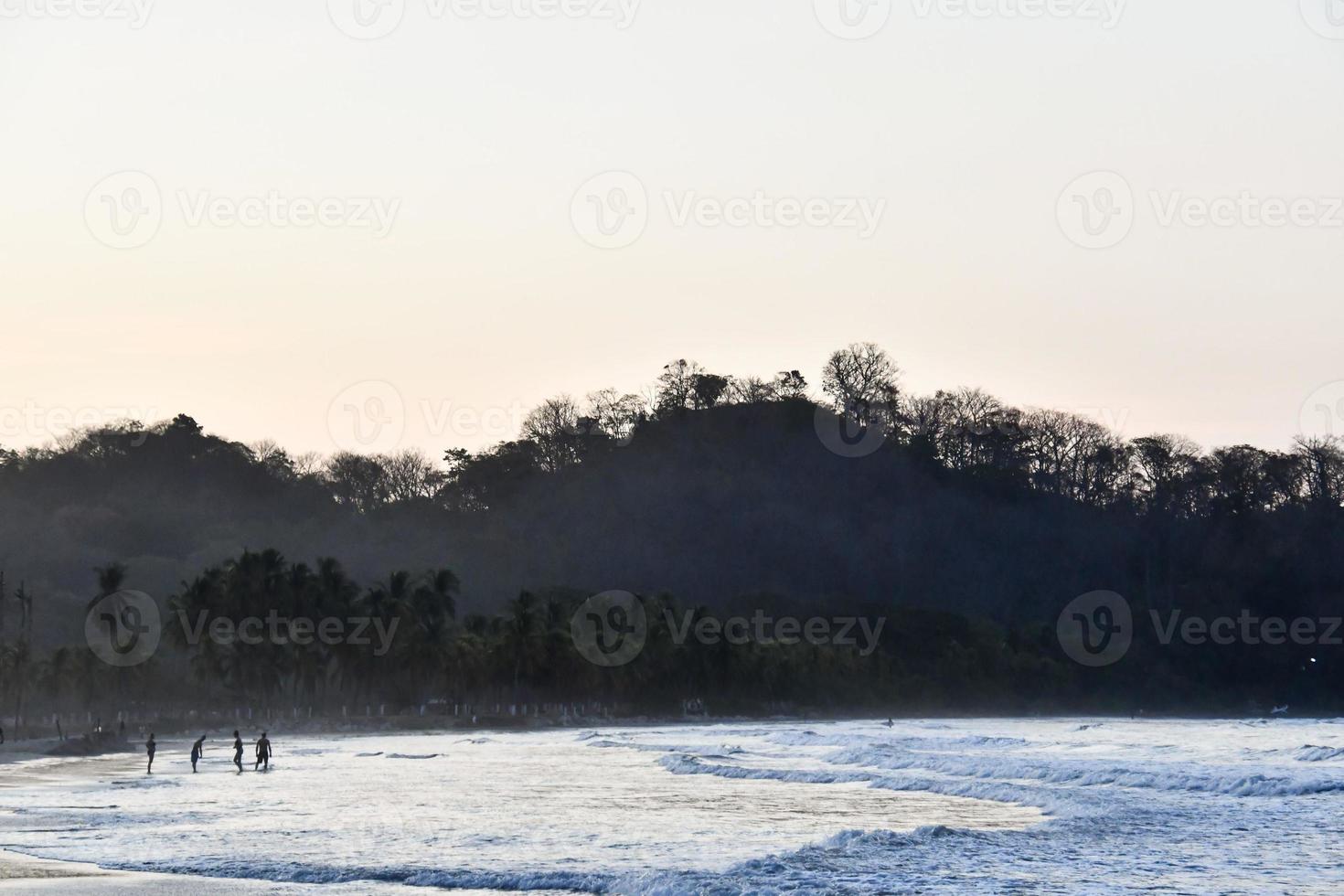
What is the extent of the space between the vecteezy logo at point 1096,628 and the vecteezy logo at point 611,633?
164 ft

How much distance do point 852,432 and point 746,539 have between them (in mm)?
22834

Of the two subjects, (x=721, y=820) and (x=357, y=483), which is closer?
(x=721, y=820)

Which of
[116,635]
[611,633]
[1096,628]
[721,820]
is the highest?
[1096,628]

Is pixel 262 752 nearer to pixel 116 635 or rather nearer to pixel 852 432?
pixel 116 635

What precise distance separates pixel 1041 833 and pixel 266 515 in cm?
15289

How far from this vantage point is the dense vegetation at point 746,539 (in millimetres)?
117438

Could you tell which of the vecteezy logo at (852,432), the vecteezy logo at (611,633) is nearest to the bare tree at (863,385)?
the vecteezy logo at (852,432)

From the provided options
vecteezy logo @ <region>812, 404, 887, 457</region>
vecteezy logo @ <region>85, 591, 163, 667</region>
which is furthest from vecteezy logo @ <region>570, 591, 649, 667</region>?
vecteezy logo @ <region>812, 404, 887, 457</region>

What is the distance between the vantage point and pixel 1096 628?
5758 inches

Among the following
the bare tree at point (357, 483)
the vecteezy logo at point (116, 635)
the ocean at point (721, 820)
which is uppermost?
the bare tree at point (357, 483)

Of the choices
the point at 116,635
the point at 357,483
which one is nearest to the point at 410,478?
the point at 357,483

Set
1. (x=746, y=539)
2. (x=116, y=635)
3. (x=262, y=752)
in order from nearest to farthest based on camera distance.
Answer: (x=262, y=752)
(x=116, y=635)
(x=746, y=539)

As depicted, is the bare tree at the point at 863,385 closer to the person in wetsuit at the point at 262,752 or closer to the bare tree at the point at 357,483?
the bare tree at the point at 357,483

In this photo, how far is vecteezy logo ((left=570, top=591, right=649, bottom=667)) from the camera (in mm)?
112812
